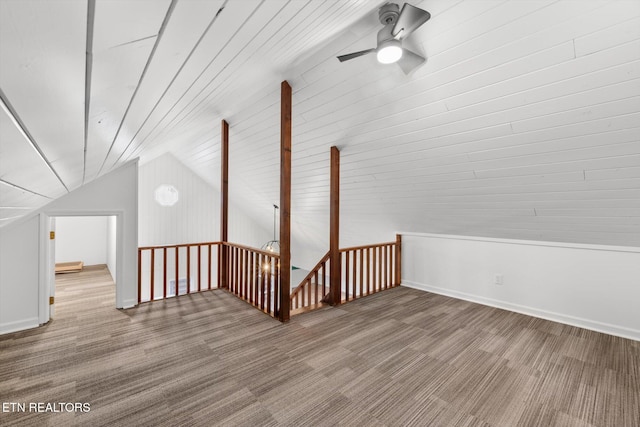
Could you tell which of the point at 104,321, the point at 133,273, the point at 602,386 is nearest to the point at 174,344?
the point at 104,321

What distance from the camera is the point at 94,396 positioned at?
1.97 meters

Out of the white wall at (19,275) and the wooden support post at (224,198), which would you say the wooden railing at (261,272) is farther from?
the white wall at (19,275)

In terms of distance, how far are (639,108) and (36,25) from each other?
9.83 ft

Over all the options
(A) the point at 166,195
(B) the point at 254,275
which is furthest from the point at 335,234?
(A) the point at 166,195

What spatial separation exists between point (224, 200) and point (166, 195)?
2.43 meters

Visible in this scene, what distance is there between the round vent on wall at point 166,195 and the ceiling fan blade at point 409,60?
541cm

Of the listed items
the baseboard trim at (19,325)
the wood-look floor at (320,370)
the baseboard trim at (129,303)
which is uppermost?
the baseboard trim at (129,303)

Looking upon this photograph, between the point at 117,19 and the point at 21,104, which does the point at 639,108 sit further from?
the point at 21,104

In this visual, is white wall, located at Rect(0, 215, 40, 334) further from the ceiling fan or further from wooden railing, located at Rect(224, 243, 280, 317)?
the ceiling fan

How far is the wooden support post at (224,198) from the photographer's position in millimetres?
4223

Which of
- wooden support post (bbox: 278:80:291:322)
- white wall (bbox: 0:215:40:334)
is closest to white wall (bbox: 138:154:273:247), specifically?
white wall (bbox: 0:215:40:334)

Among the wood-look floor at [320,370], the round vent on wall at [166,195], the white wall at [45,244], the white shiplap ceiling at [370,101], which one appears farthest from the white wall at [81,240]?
the white shiplap ceiling at [370,101]

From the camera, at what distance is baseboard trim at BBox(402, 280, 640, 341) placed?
9.68 ft

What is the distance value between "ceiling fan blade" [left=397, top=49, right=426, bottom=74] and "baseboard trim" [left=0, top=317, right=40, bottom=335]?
447 centimetres
